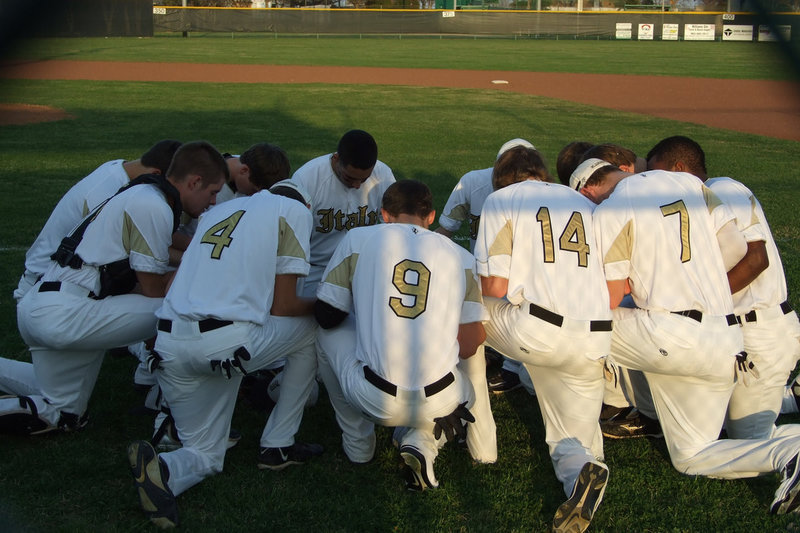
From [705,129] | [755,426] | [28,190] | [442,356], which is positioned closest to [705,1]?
[442,356]

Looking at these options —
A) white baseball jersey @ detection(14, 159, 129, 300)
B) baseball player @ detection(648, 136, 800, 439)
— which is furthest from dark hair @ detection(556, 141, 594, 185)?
white baseball jersey @ detection(14, 159, 129, 300)

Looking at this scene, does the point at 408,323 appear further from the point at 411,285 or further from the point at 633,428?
the point at 633,428

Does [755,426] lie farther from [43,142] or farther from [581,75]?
[581,75]

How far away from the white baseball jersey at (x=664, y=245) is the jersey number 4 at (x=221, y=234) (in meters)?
1.93

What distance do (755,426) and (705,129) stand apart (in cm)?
1473

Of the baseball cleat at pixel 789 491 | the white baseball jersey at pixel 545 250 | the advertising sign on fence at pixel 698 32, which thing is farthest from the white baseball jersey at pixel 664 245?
the advertising sign on fence at pixel 698 32

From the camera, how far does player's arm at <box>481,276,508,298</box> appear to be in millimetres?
4012

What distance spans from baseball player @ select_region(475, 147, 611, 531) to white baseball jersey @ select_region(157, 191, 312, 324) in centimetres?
104

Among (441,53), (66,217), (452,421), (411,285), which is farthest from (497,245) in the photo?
(441,53)

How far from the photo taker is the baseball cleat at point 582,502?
11.0 feet

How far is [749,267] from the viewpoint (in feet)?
13.8

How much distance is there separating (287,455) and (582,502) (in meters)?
1.65

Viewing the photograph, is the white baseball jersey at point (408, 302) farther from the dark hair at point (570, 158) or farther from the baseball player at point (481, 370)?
the dark hair at point (570, 158)

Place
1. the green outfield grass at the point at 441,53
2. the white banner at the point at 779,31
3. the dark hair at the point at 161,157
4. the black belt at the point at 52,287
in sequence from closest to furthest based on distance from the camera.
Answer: the white banner at the point at 779,31 → the black belt at the point at 52,287 → the dark hair at the point at 161,157 → the green outfield grass at the point at 441,53
